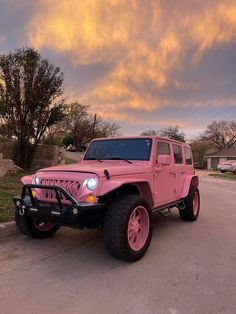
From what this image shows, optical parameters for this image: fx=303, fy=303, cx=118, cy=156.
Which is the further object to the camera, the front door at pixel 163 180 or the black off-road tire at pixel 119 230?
the front door at pixel 163 180

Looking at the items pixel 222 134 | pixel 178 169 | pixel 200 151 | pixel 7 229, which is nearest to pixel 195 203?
pixel 178 169

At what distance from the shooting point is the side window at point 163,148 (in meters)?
5.89

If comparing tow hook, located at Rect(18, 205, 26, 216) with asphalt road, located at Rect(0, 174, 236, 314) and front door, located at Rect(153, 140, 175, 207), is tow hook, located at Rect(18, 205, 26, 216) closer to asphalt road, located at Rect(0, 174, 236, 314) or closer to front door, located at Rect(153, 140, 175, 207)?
asphalt road, located at Rect(0, 174, 236, 314)

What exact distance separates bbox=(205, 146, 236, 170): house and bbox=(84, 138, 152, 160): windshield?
55.3 m

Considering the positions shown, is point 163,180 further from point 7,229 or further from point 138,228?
point 7,229

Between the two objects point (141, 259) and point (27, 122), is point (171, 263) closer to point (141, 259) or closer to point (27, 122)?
point (141, 259)

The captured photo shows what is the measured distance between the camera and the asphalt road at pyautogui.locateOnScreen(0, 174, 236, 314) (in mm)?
3189

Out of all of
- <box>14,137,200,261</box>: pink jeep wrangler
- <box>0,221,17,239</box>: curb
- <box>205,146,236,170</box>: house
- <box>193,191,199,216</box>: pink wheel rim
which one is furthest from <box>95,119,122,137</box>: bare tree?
<box>0,221,17,239</box>: curb

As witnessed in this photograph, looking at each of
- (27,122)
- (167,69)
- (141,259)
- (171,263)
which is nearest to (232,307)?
(171,263)

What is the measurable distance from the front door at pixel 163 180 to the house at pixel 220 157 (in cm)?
5477

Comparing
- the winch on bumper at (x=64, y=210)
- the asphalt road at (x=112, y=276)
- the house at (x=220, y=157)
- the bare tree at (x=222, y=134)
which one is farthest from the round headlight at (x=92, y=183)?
the bare tree at (x=222, y=134)

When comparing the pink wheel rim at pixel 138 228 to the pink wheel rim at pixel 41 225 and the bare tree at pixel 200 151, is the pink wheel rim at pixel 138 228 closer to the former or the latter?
the pink wheel rim at pixel 41 225

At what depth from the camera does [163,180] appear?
580cm

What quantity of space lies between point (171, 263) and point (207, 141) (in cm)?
7513
